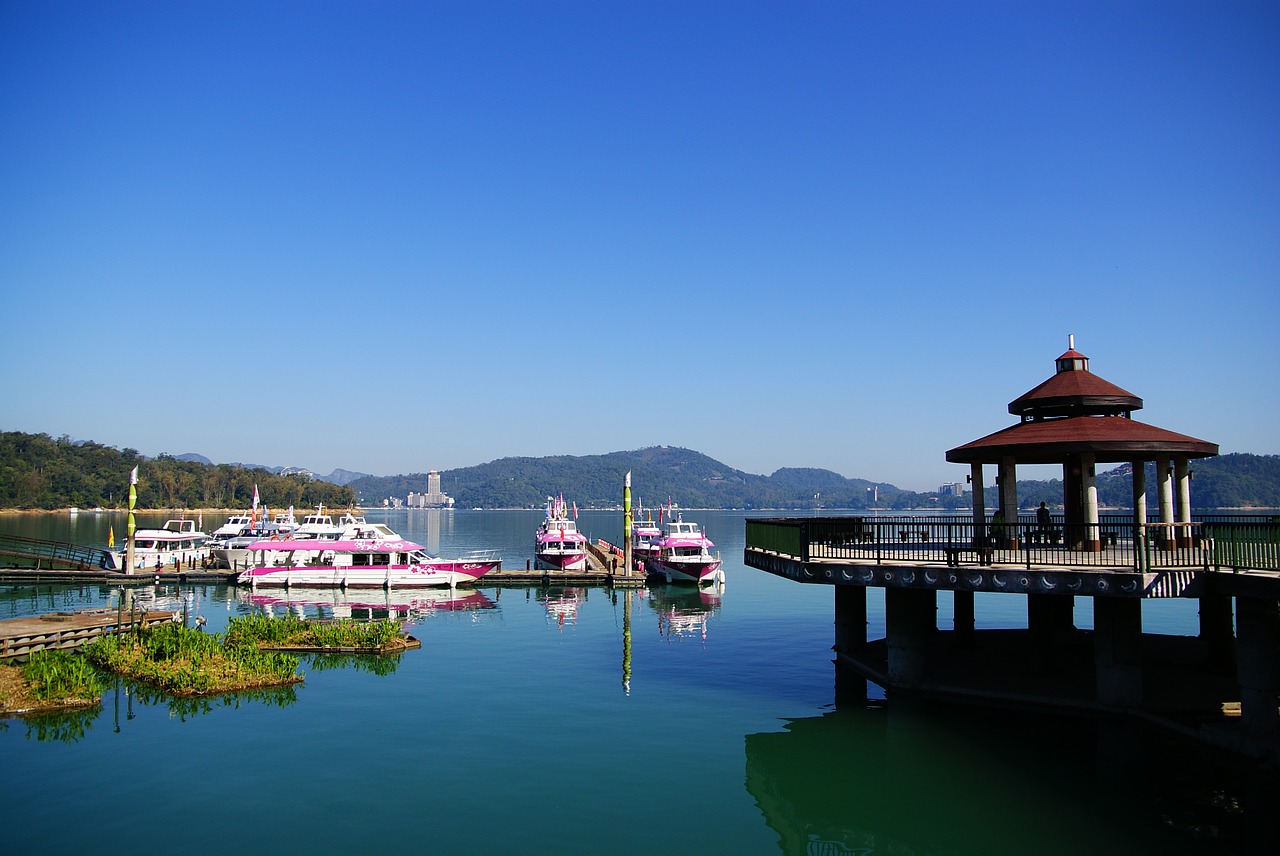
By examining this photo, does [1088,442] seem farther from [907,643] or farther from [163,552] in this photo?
[163,552]

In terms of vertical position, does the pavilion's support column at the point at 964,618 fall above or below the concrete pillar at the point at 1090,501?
below

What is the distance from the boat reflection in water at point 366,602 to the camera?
50.7 m

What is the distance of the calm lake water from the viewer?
17.2 meters

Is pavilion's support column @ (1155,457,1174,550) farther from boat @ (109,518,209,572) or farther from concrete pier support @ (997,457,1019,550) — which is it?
boat @ (109,518,209,572)

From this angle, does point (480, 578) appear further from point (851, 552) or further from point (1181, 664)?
point (1181, 664)

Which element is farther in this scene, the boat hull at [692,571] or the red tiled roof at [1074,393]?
the boat hull at [692,571]

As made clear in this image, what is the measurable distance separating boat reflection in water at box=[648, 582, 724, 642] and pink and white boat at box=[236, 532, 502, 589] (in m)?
13.4

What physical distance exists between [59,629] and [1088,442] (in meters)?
34.9

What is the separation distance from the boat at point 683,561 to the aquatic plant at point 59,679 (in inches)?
1626

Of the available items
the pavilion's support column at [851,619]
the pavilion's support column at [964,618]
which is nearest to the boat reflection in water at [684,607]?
the pavilion's support column at [851,619]

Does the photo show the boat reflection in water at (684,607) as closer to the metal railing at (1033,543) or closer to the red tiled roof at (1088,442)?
the metal railing at (1033,543)

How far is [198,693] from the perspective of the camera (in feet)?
91.0

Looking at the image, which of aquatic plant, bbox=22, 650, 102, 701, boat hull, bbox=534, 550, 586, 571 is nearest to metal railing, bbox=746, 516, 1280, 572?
aquatic plant, bbox=22, 650, 102, 701

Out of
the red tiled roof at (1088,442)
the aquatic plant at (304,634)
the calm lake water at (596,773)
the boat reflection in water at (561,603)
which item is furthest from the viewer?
the boat reflection in water at (561,603)
